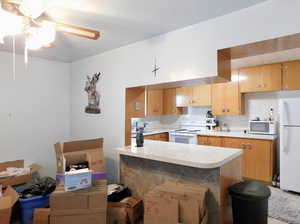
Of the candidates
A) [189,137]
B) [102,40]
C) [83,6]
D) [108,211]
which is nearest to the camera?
[83,6]

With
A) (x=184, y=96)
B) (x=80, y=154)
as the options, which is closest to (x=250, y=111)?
(x=184, y=96)

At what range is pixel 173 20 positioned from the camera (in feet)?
6.14

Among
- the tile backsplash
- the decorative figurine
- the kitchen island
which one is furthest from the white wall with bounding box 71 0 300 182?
the tile backsplash

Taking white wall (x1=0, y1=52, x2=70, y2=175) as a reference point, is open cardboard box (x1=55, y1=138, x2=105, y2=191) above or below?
below

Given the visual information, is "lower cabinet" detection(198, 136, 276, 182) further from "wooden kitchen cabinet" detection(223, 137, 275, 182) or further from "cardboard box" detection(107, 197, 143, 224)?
"cardboard box" detection(107, 197, 143, 224)

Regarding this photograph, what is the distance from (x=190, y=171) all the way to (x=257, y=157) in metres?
2.34

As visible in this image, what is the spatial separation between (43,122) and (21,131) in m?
0.35

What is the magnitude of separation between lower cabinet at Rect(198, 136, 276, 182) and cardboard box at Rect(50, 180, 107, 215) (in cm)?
293

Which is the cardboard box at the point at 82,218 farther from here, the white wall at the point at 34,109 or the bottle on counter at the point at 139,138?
the white wall at the point at 34,109

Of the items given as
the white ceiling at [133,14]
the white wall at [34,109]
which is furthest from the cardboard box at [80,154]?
the white ceiling at [133,14]

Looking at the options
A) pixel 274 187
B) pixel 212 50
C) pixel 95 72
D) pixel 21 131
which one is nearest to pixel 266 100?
pixel 274 187

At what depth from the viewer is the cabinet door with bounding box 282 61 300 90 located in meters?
3.41

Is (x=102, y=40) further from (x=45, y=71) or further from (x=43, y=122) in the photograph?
(x=43, y=122)

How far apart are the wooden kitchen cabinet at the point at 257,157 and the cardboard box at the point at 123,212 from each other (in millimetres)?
2575
